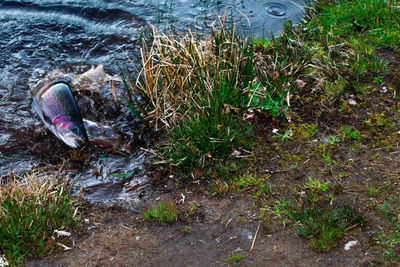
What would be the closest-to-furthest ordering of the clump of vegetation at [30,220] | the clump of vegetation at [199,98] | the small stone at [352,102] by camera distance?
the clump of vegetation at [30,220] → the clump of vegetation at [199,98] → the small stone at [352,102]

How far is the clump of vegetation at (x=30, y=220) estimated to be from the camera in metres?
3.24

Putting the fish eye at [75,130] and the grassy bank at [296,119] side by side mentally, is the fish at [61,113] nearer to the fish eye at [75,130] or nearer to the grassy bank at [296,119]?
the fish eye at [75,130]

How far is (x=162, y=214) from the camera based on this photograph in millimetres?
3615

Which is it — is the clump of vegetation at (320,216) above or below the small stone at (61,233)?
above

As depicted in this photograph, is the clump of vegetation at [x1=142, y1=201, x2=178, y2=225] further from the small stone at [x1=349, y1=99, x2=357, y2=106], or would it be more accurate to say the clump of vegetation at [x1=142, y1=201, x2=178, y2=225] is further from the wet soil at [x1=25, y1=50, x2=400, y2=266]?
the small stone at [x1=349, y1=99, x2=357, y2=106]

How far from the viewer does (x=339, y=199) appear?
349 cm

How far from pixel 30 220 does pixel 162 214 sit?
1.06 meters

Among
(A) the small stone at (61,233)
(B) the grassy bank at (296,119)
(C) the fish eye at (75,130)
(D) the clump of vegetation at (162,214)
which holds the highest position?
(B) the grassy bank at (296,119)

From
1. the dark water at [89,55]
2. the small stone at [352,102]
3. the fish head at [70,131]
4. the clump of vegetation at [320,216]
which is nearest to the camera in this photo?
the clump of vegetation at [320,216]

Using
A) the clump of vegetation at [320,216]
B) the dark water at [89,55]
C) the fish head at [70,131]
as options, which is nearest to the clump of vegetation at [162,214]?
the dark water at [89,55]

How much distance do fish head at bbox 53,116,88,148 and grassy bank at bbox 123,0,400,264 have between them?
675 millimetres

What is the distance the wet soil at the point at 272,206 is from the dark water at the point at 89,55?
692mm

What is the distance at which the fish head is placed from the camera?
15.9 ft

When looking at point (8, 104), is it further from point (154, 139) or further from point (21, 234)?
point (21, 234)
